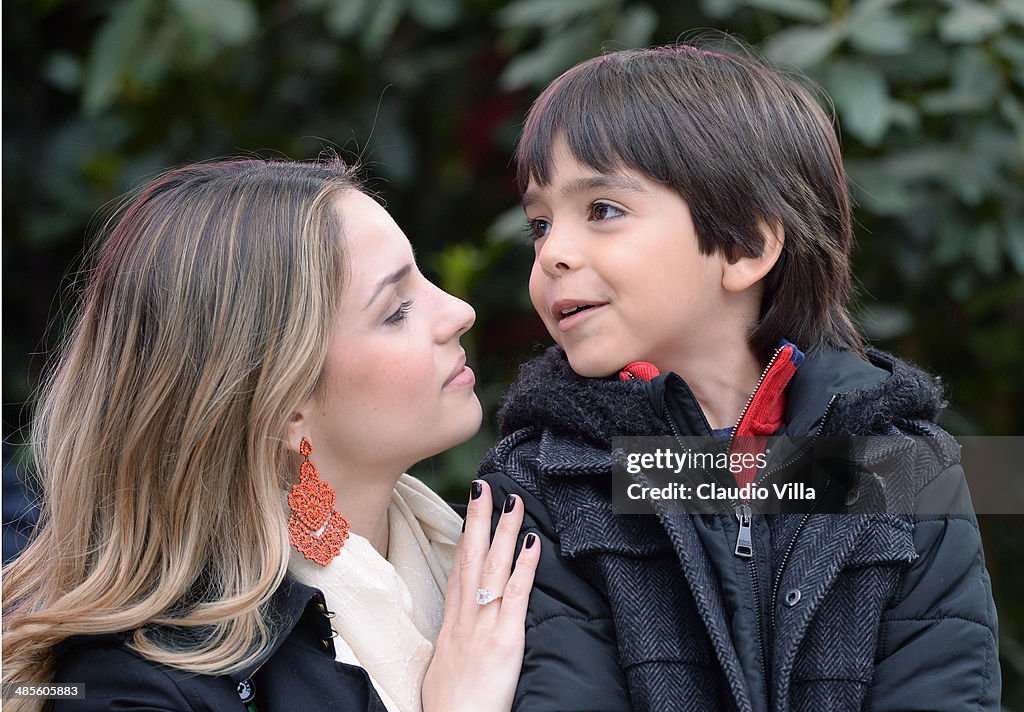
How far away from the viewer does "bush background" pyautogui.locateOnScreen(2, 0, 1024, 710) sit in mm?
3066

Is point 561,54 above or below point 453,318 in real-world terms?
above

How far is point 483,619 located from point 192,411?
0.57 metres

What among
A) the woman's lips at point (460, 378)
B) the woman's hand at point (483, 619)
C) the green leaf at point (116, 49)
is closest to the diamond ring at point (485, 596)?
the woman's hand at point (483, 619)

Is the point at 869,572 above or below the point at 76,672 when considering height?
above

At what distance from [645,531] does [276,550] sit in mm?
580

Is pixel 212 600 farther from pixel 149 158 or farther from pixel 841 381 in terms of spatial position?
pixel 149 158

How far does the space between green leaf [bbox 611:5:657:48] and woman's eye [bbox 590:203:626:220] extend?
3.99ft

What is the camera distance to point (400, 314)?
197cm

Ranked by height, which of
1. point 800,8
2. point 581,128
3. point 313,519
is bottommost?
point 313,519

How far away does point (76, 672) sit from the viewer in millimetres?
1760

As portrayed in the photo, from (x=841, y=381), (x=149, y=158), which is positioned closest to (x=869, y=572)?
(x=841, y=381)

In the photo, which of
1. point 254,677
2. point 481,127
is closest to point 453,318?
point 254,677

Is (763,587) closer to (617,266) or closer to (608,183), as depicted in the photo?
(617,266)

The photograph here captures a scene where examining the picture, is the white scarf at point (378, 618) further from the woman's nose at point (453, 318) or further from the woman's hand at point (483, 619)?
the woman's nose at point (453, 318)
